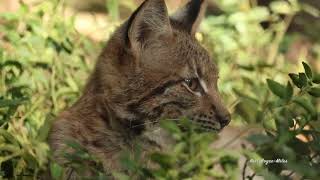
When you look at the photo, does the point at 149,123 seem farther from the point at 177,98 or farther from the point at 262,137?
the point at 262,137

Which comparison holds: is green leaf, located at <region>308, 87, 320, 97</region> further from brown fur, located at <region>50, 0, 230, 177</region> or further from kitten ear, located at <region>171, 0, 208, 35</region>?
kitten ear, located at <region>171, 0, 208, 35</region>

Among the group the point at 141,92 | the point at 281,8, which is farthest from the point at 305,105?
the point at 281,8

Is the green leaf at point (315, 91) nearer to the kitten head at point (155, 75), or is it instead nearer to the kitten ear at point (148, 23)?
the kitten head at point (155, 75)

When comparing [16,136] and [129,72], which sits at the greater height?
[129,72]

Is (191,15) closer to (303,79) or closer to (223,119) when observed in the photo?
(223,119)

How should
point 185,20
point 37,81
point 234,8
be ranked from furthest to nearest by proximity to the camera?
point 234,8, point 37,81, point 185,20

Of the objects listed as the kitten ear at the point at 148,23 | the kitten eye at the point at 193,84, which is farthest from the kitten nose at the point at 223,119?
the kitten ear at the point at 148,23

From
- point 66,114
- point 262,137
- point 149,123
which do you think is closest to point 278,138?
point 262,137
